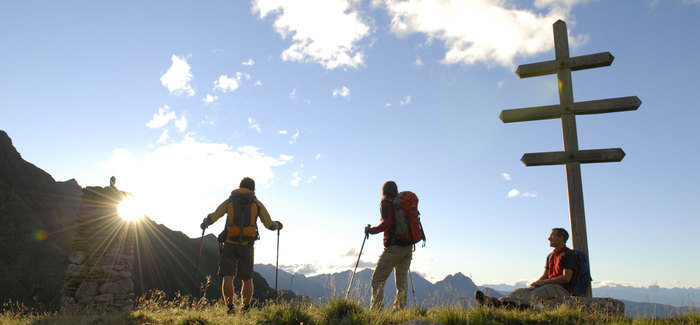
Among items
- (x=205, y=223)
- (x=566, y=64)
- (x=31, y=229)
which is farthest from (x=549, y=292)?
(x=31, y=229)

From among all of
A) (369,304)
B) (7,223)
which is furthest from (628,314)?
(7,223)

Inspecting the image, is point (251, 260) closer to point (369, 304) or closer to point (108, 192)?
point (369, 304)

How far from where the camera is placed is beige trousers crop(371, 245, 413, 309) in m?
6.11

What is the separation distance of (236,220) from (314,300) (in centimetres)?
177

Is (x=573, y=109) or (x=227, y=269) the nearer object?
(x=227, y=269)

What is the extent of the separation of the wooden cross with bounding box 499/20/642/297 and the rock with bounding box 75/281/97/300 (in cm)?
961

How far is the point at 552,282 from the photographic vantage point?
6121mm

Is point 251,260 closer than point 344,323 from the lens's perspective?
No

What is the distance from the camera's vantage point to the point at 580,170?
7.27 m

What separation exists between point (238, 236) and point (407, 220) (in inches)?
101

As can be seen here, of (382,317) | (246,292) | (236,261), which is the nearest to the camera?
(382,317)

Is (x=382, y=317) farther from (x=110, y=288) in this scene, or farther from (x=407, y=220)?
(x=110, y=288)

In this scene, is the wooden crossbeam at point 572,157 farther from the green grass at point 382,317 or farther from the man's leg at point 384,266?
the man's leg at point 384,266

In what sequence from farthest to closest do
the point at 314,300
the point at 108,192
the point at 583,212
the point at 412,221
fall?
the point at 108,192 < the point at 583,212 < the point at 412,221 < the point at 314,300
